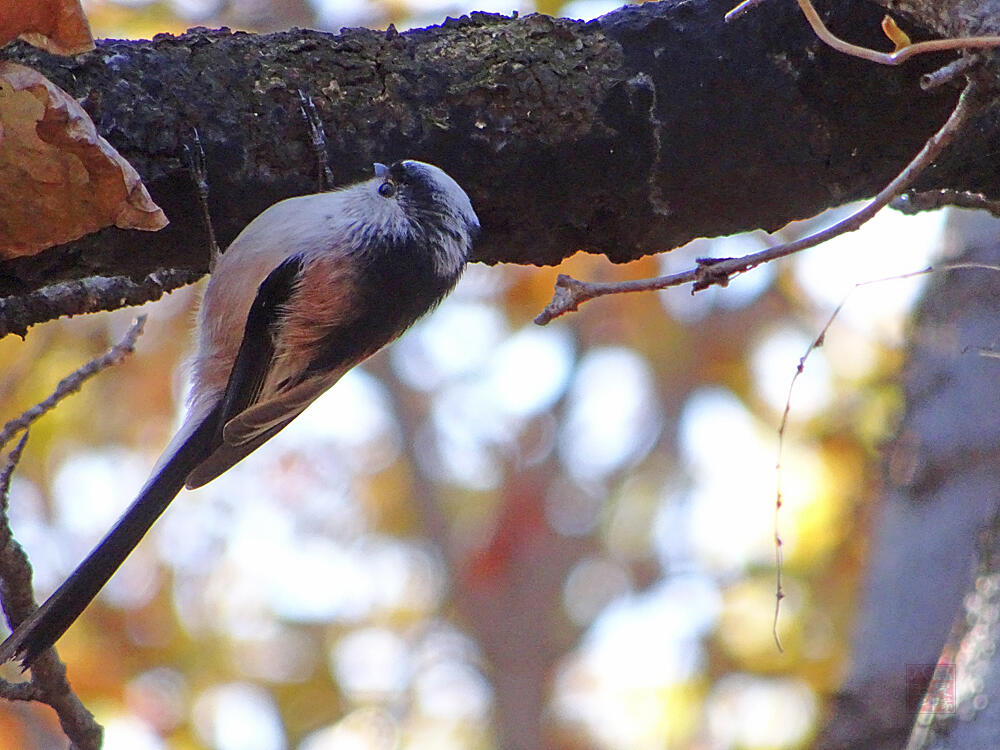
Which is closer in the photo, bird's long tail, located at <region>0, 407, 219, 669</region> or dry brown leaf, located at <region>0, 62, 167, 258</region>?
dry brown leaf, located at <region>0, 62, 167, 258</region>

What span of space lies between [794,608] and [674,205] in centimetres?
482

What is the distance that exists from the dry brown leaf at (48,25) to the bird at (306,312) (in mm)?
711

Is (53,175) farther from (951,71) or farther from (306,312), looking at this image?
(951,71)

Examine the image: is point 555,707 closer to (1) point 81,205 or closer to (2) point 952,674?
(2) point 952,674

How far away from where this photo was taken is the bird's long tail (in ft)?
6.65

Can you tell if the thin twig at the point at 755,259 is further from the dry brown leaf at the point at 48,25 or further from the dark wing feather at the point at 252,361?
the dark wing feather at the point at 252,361

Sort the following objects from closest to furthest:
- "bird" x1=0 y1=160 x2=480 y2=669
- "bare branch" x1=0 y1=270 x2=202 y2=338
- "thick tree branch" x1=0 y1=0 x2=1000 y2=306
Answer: "thick tree branch" x1=0 y1=0 x2=1000 y2=306 < "bare branch" x1=0 y1=270 x2=202 y2=338 < "bird" x1=0 y1=160 x2=480 y2=669

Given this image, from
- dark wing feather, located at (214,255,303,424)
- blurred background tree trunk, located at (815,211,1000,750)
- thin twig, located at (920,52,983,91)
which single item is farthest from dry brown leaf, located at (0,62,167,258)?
blurred background tree trunk, located at (815,211,1000,750)

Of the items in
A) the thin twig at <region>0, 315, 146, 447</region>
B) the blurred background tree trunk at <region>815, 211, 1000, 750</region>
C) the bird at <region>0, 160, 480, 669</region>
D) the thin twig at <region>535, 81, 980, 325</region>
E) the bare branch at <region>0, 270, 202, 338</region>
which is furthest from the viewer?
the blurred background tree trunk at <region>815, 211, 1000, 750</region>

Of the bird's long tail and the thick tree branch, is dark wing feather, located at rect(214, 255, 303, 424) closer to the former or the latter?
the bird's long tail

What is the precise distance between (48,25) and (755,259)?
48.9 inches

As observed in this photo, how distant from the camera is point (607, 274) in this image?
22.9ft

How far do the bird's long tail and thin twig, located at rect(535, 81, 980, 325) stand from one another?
1183 mm

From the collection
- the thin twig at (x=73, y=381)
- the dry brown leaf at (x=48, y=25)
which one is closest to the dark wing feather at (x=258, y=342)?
the thin twig at (x=73, y=381)
